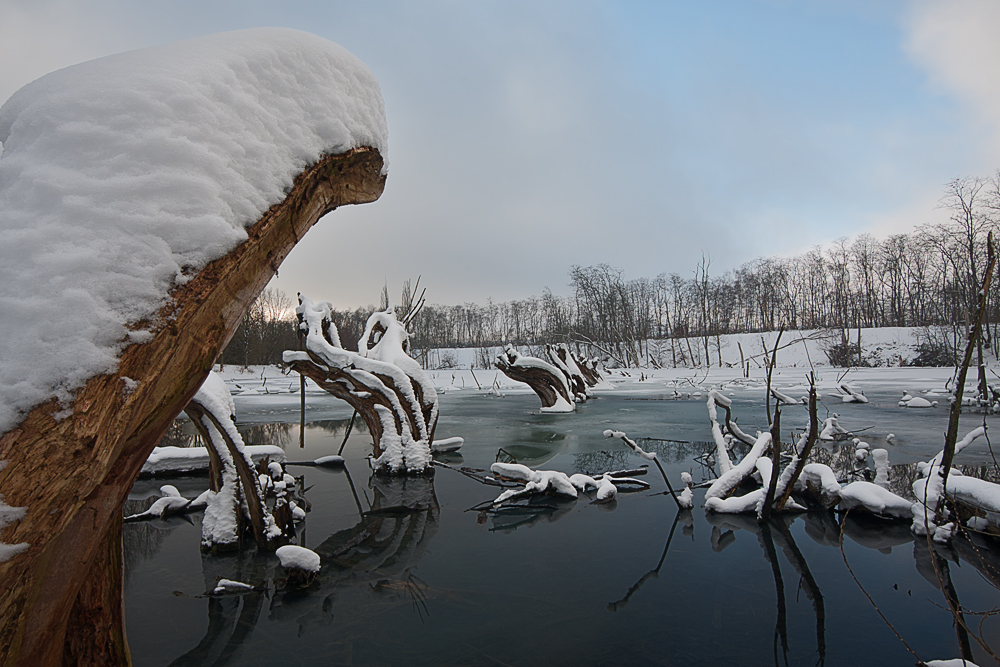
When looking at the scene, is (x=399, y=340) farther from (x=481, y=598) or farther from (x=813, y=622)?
(x=813, y=622)

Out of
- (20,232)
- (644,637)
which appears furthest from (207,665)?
(20,232)

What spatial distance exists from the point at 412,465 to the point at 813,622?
574cm

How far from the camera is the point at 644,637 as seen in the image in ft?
10.9

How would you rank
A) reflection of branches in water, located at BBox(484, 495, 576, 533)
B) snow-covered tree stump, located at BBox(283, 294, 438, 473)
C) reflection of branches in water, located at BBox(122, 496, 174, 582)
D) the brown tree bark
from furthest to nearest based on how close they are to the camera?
1. snow-covered tree stump, located at BBox(283, 294, 438, 473)
2. reflection of branches in water, located at BBox(484, 495, 576, 533)
3. reflection of branches in water, located at BBox(122, 496, 174, 582)
4. the brown tree bark

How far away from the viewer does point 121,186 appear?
1.04 m

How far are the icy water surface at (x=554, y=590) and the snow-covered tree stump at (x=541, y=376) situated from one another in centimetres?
947

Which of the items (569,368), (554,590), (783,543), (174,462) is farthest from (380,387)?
(569,368)

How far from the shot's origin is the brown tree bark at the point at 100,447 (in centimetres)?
89

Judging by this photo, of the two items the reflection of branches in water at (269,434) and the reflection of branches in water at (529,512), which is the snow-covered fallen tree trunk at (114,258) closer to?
the reflection of branches in water at (529,512)

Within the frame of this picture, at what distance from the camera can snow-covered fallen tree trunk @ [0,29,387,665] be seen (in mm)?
905

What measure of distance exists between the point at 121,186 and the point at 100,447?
548 millimetres

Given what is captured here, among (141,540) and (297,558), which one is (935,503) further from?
(141,540)

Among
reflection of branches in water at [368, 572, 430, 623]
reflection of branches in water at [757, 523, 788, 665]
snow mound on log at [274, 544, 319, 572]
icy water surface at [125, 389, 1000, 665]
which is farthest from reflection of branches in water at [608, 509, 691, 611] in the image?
snow mound on log at [274, 544, 319, 572]

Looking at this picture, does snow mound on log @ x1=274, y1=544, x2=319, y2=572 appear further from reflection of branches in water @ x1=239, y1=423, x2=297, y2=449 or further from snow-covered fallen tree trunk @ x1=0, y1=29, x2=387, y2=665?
reflection of branches in water @ x1=239, y1=423, x2=297, y2=449
